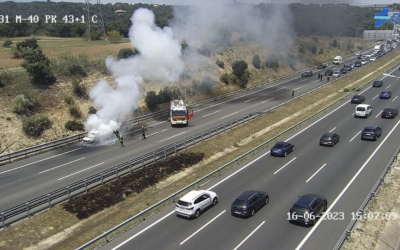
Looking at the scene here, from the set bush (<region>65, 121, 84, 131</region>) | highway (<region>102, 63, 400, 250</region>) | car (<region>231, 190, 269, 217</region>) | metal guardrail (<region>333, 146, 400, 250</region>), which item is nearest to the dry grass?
highway (<region>102, 63, 400, 250</region>)

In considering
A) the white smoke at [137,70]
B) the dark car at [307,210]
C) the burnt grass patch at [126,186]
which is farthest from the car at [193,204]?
the white smoke at [137,70]

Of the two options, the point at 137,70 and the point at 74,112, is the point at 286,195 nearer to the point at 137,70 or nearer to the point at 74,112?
the point at 74,112

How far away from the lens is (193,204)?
2483 cm

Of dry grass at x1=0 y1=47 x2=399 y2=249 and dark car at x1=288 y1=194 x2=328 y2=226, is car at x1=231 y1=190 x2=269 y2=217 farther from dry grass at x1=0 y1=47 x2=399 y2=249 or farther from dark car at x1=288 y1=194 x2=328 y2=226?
dry grass at x1=0 y1=47 x2=399 y2=249

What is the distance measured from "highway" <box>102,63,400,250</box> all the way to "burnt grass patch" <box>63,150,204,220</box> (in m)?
5.08

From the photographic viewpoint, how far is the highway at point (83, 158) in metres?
31.9

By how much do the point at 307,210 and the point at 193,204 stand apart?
7.35m

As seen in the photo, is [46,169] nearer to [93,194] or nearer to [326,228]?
[93,194]

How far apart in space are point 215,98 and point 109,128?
1061 inches

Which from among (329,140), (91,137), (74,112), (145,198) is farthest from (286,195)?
(74,112)

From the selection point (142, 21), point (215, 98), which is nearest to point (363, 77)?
point (215, 98)

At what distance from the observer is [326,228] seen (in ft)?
75.4

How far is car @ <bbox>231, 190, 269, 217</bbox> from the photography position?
24391mm

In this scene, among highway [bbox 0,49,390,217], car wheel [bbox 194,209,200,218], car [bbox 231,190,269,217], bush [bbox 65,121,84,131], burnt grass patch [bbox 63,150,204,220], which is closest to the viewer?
car [bbox 231,190,269,217]
